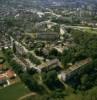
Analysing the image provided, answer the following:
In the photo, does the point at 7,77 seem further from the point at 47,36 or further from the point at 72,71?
the point at 47,36

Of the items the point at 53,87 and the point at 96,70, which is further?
the point at 96,70

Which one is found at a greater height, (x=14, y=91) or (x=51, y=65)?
(x=51, y=65)

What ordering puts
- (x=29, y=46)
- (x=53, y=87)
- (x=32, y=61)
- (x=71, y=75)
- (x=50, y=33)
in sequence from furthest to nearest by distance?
(x=50, y=33), (x=29, y=46), (x=32, y=61), (x=71, y=75), (x=53, y=87)

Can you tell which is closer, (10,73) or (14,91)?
(14,91)

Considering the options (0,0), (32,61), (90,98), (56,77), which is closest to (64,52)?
(32,61)

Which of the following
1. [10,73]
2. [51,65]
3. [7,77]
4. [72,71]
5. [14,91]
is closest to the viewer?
[14,91]

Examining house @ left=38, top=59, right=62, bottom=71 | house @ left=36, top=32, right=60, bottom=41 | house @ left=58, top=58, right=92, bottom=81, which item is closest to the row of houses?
house @ left=38, top=59, right=62, bottom=71

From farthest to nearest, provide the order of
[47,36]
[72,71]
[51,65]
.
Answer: [47,36] → [51,65] → [72,71]

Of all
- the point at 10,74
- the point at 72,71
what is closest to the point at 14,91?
the point at 10,74

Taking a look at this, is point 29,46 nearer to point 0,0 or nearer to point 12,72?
point 12,72
